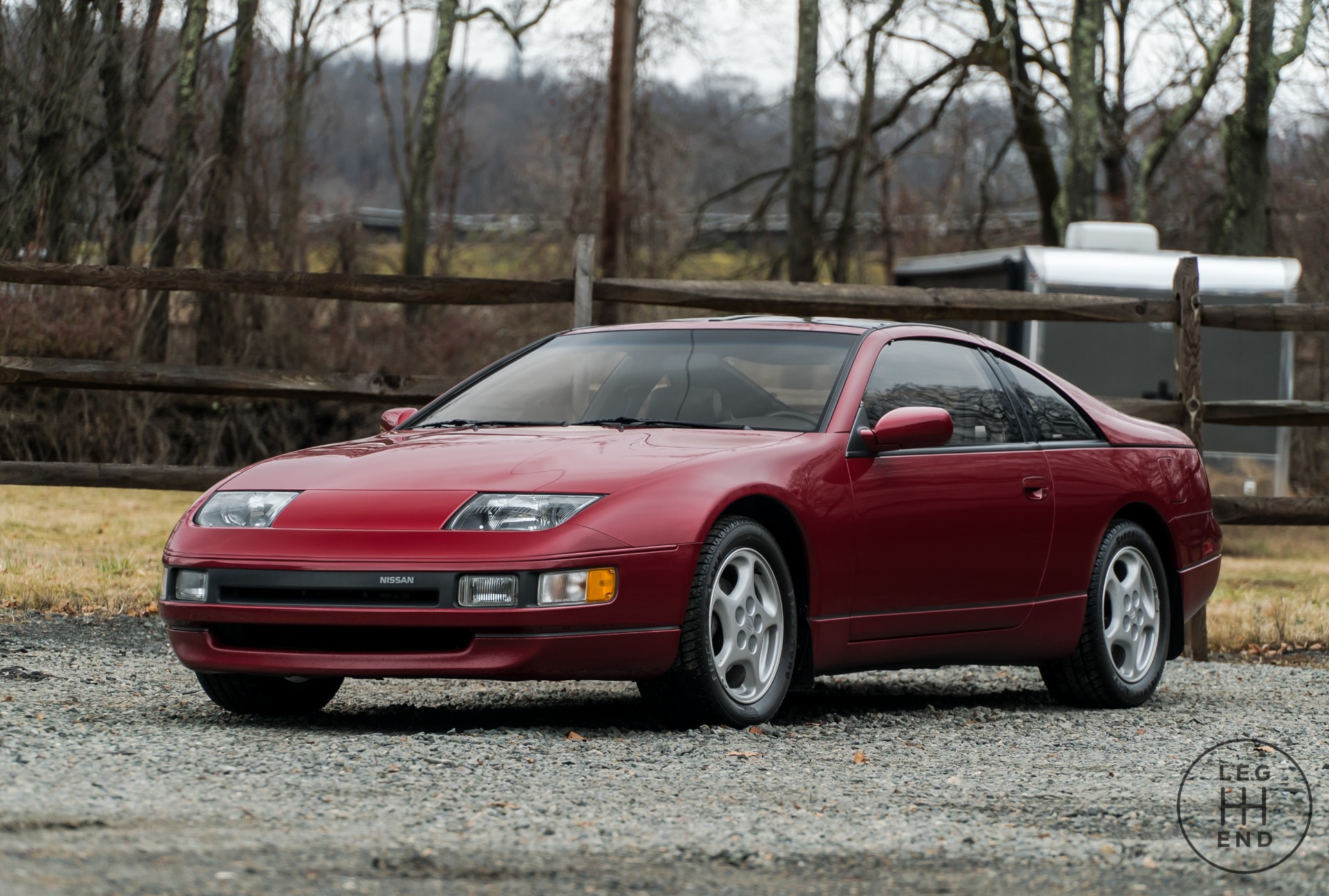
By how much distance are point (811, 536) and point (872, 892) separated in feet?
7.95

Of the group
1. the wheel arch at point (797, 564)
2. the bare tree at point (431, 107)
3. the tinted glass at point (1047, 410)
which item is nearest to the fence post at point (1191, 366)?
the tinted glass at point (1047, 410)

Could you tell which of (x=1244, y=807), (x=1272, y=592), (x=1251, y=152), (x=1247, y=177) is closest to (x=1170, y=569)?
(x=1244, y=807)

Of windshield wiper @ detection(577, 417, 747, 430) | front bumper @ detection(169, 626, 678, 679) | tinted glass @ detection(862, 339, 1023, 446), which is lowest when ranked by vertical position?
front bumper @ detection(169, 626, 678, 679)

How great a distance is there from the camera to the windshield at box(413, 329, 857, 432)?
6246mm

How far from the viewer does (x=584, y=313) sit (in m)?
9.48

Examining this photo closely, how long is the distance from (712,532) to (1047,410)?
7.45 feet

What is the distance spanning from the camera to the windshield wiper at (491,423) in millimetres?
6277

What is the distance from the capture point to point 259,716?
19.3ft

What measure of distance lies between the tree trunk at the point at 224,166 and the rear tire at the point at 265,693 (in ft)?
39.1

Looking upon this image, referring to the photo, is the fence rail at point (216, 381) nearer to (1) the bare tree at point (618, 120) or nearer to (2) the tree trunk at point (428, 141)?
(1) the bare tree at point (618, 120)

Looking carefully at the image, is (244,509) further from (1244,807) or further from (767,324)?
(1244,807)

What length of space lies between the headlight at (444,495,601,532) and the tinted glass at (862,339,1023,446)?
1505 mm

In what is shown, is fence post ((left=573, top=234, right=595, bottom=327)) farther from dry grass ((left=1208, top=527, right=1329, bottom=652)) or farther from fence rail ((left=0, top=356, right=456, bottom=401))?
dry grass ((left=1208, top=527, right=1329, bottom=652))

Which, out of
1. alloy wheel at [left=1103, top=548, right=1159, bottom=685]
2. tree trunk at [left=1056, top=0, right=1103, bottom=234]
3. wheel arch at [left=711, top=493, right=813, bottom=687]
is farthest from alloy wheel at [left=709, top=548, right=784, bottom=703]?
tree trunk at [left=1056, top=0, right=1103, bottom=234]
